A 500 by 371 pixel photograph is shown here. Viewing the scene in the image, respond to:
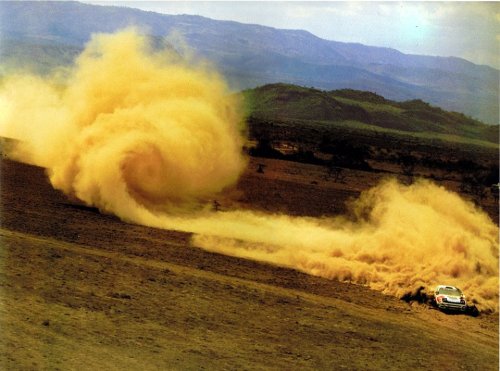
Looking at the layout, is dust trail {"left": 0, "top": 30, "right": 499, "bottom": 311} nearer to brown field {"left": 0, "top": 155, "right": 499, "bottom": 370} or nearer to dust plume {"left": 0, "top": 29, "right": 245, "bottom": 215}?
dust plume {"left": 0, "top": 29, "right": 245, "bottom": 215}

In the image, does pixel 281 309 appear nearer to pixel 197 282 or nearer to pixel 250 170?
pixel 197 282

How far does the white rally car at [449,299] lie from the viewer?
24594 millimetres

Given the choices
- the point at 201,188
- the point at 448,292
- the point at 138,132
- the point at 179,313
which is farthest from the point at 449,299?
the point at 201,188

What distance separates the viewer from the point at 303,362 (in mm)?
17109

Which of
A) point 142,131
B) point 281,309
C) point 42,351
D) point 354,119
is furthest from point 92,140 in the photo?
point 354,119

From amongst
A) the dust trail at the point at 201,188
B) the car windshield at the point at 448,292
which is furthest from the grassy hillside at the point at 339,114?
the car windshield at the point at 448,292

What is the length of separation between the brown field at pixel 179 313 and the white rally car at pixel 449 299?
16.9 inches

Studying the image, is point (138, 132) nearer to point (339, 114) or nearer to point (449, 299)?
point (449, 299)

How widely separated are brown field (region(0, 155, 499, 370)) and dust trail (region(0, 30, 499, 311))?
2208mm

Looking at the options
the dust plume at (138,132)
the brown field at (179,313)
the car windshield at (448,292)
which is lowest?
the brown field at (179,313)

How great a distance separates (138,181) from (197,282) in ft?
43.7

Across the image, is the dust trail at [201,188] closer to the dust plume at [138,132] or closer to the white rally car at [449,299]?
the dust plume at [138,132]

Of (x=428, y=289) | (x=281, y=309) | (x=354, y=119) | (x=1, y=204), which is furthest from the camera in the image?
(x=354, y=119)

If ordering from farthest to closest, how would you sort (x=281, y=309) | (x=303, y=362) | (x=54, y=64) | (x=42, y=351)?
(x=54, y=64) < (x=281, y=309) < (x=303, y=362) < (x=42, y=351)
